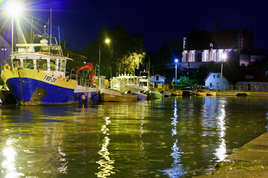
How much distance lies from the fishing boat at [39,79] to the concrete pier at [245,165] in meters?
22.6

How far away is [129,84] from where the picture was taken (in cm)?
5194

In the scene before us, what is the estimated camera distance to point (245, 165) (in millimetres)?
7566

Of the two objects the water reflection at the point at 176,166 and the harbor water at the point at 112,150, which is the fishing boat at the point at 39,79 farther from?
the water reflection at the point at 176,166

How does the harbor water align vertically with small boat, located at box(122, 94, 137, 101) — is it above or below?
below

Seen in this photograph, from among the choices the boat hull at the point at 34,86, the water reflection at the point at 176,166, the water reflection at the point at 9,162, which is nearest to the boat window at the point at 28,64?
A: the boat hull at the point at 34,86

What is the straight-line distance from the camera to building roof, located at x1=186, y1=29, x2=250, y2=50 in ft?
509

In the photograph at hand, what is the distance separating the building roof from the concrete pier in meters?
151

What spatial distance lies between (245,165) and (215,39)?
6175 inches

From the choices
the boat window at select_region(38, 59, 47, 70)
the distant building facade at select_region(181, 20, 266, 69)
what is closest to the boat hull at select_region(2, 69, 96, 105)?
the boat window at select_region(38, 59, 47, 70)

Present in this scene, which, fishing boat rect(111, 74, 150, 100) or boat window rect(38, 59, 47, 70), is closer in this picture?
boat window rect(38, 59, 47, 70)

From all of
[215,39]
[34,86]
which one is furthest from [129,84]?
[215,39]

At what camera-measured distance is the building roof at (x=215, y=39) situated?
155250 millimetres

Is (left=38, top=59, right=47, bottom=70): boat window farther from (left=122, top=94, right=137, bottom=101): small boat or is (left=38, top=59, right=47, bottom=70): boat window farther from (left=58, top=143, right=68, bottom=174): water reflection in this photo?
(left=58, top=143, right=68, bottom=174): water reflection

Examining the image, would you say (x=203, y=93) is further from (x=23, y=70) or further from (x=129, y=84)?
(x=23, y=70)
